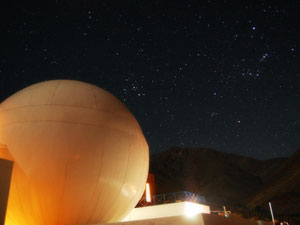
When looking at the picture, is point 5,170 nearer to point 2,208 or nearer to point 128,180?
point 2,208

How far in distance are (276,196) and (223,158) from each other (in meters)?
37.9

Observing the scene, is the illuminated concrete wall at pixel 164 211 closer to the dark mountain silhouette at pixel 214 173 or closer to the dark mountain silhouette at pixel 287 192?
the dark mountain silhouette at pixel 287 192

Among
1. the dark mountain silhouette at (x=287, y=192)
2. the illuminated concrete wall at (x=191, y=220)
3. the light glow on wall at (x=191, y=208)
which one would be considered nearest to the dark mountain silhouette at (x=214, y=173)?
the dark mountain silhouette at (x=287, y=192)

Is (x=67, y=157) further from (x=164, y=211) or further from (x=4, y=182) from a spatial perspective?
(x=164, y=211)

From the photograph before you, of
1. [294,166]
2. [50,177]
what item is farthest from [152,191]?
[294,166]

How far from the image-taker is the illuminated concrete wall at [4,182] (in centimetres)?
720

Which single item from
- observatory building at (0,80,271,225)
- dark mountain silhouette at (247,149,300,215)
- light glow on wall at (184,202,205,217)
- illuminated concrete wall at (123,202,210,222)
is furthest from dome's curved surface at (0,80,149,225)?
dark mountain silhouette at (247,149,300,215)

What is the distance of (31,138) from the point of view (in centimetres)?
781

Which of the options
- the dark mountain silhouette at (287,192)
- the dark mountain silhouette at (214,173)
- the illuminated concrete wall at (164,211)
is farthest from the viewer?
the dark mountain silhouette at (214,173)

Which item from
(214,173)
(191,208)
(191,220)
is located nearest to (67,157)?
(191,220)

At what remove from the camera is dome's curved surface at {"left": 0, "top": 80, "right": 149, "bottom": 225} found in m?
7.56

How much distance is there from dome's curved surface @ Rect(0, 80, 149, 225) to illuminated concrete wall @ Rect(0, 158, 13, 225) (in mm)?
215

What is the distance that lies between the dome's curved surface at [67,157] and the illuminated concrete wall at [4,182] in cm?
22

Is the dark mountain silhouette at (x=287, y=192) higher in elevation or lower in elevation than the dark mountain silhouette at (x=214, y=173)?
lower
